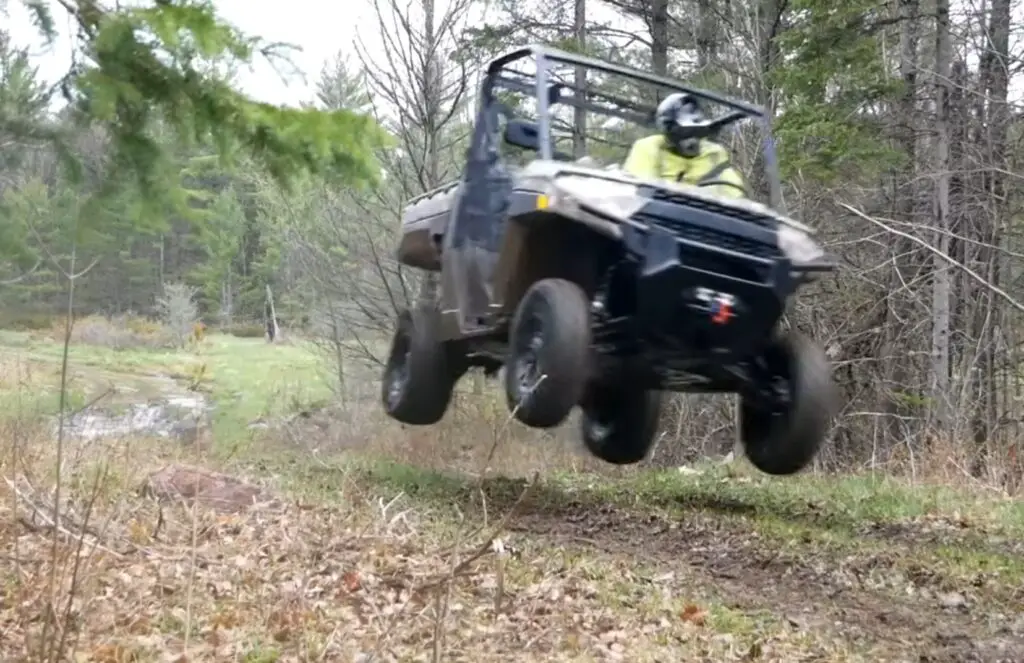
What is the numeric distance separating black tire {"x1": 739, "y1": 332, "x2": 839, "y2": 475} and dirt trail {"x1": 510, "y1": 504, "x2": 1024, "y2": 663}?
0.51 meters

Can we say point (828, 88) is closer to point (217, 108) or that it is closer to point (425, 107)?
point (425, 107)

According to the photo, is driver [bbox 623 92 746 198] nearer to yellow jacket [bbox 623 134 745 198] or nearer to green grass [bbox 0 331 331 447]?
yellow jacket [bbox 623 134 745 198]

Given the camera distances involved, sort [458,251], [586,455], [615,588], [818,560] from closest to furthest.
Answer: [615,588] → [818,560] → [458,251] → [586,455]

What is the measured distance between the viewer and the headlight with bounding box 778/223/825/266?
590 centimetres

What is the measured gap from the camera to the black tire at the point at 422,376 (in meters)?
8.01

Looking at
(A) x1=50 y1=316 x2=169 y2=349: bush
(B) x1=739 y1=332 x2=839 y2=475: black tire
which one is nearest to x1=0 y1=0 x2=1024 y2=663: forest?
(B) x1=739 y1=332 x2=839 y2=475: black tire

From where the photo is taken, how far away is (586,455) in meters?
11.3

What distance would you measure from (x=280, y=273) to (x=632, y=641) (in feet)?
50.5

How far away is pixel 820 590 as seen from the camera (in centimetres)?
530

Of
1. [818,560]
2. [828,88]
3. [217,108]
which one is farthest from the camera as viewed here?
[828,88]

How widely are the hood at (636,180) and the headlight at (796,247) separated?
8 cm

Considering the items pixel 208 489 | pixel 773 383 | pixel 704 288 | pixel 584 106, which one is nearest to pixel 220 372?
pixel 208 489

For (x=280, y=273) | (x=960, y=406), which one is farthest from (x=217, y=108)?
(x=280, y=273)

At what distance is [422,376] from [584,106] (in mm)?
2253
